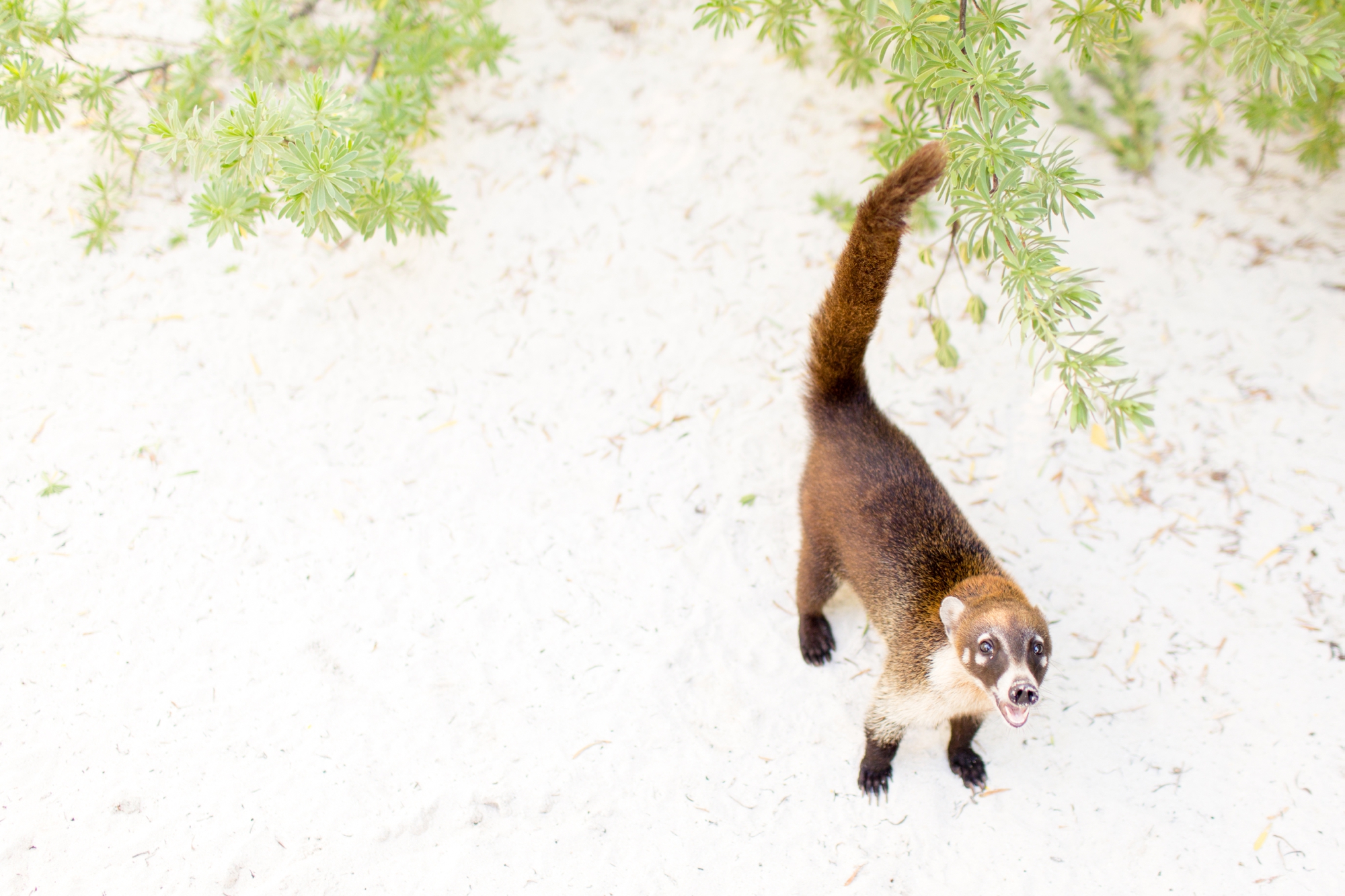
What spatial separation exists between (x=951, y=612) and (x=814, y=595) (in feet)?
2.34

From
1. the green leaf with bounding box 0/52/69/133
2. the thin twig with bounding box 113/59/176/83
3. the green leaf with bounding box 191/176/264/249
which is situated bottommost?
the green leaf with bounding box 191/176/264/249

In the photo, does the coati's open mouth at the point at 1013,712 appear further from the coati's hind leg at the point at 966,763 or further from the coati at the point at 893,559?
the coati's hind leg at the point at 966,763

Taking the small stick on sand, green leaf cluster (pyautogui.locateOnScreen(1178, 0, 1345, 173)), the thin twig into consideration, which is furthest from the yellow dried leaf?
the thin twig

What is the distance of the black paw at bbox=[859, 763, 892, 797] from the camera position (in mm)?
3184

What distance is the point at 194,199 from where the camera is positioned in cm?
328

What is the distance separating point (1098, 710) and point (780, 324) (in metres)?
2.36

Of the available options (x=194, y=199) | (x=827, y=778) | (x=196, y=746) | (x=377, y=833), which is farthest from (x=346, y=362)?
(x=827, y=778)

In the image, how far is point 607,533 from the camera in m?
3.77

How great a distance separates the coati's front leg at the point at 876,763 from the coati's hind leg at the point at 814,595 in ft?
1.30

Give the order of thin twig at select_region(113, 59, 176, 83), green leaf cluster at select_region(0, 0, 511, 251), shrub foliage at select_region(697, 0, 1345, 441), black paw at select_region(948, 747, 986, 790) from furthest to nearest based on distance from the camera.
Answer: thin twig at select_region(113, 59, 176, 83) < black paw at select_region(948, 747, 986, 790) < green leaf cluster at select_region(0, 0, 511, 251) < shrub foliage at select_region(697, 0, 1345, 441)

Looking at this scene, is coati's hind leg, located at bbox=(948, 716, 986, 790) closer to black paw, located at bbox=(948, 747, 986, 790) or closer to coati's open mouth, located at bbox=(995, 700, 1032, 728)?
black paw, located at bbox=(948, 747, 986, 790)

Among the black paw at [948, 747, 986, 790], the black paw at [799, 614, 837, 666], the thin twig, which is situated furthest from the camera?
the thin twig

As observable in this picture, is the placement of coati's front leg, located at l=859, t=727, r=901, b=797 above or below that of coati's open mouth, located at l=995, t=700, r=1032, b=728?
below

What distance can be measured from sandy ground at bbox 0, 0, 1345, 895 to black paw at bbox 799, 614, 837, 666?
3.7 inches
